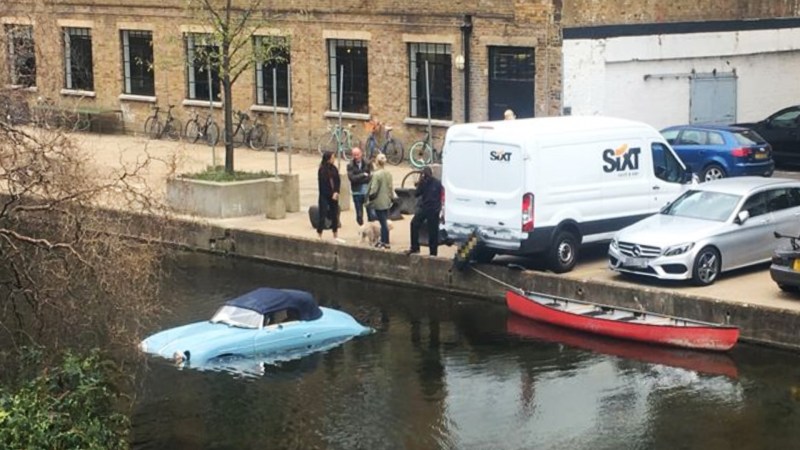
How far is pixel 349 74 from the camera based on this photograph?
1641 inches

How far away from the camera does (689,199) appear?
84.8 ft

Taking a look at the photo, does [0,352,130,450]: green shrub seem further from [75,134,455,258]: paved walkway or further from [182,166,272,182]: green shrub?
[182,166,272,182]: green shrub

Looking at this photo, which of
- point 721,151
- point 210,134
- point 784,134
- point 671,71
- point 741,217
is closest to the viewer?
point 741,217

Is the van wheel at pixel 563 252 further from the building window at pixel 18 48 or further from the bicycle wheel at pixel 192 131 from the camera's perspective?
the bicycle wheel at pixel 192 131

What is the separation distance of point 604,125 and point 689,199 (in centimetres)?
187

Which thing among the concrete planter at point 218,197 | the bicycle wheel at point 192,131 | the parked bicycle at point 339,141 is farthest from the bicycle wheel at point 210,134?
the concrete planter at point 218,197

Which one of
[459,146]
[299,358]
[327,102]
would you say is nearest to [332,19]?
[327,102]

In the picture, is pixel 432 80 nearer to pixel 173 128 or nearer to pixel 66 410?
pixel 173 128

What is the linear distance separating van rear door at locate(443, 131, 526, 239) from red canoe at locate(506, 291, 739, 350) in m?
1.44

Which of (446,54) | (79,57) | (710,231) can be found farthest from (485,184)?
(79,57)

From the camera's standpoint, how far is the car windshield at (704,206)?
25062 mm

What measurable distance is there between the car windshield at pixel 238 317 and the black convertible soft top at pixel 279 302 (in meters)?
0.06

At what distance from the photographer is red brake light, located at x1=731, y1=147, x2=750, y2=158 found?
33650 mm

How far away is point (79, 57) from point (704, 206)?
1080 inches
